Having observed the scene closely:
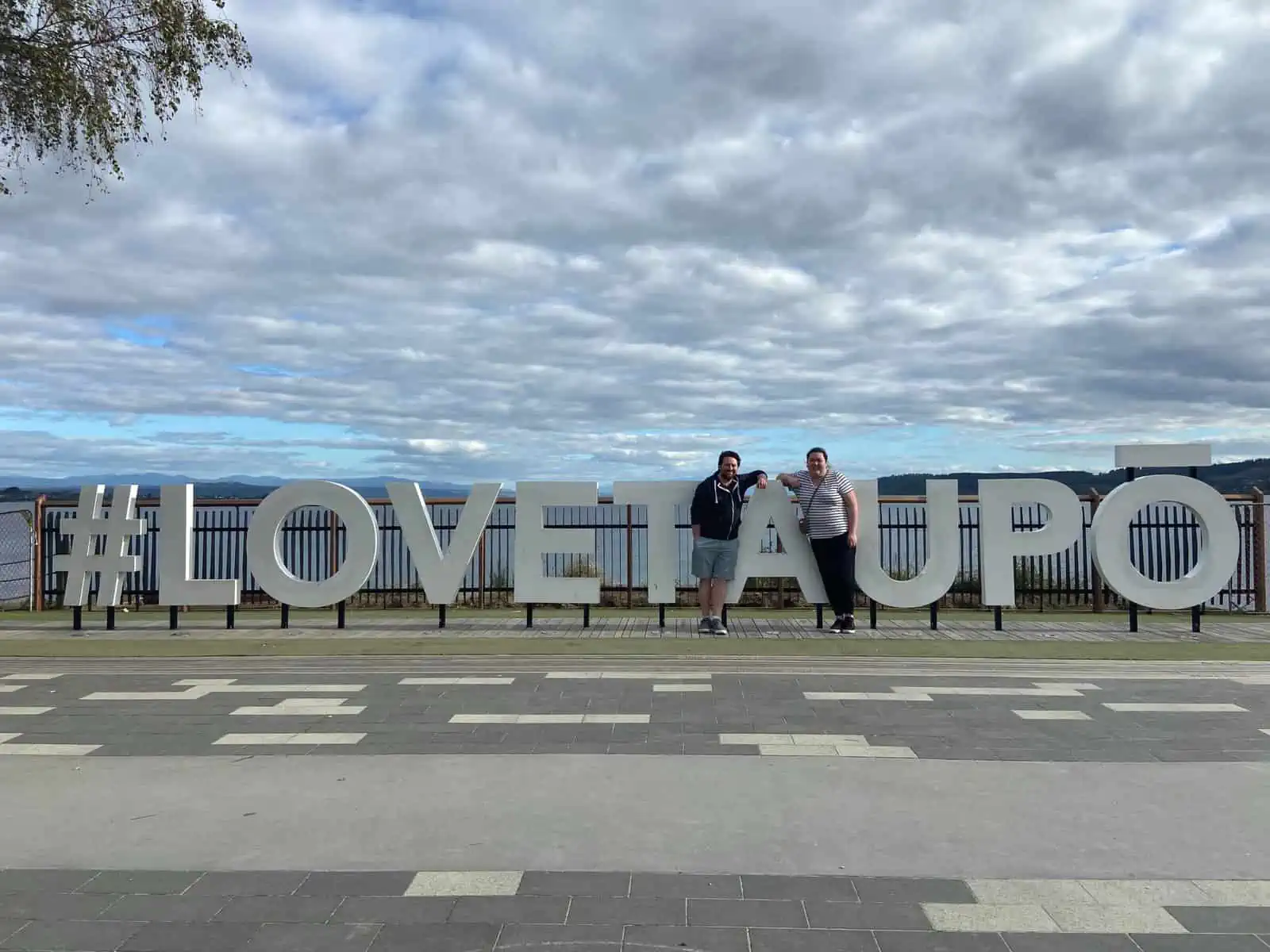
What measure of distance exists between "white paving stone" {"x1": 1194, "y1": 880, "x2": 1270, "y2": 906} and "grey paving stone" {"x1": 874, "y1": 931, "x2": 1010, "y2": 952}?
34.9 inches

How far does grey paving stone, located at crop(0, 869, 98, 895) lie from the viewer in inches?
161

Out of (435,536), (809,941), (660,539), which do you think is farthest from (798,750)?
(435,536)

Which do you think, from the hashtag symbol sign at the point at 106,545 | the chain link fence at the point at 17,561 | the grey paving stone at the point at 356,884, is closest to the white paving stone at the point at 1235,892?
the grey paving stone at the point at 356,884

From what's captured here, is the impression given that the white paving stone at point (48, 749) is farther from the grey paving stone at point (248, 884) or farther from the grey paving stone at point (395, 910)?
the grey paving stone at point (395, 910)

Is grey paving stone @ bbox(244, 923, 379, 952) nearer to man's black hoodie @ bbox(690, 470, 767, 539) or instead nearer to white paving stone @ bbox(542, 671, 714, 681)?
white paving stone @ bbox(542, 671, 714, 681)

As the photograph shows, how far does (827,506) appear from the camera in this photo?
12.4 meters

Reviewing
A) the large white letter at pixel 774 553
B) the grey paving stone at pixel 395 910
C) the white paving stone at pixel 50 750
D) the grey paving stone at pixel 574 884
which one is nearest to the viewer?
the grey paving stone at pixel 395 910

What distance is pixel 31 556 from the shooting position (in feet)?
52.3

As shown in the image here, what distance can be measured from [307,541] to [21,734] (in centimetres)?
953

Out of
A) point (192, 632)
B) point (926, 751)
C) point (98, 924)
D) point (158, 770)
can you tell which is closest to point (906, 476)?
point (926, 751)

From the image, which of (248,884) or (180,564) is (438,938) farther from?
(180,564)

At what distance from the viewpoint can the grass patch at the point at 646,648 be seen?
1042 centimetres

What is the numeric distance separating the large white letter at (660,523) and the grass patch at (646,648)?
1404 mm

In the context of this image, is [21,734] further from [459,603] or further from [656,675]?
[459,603]
